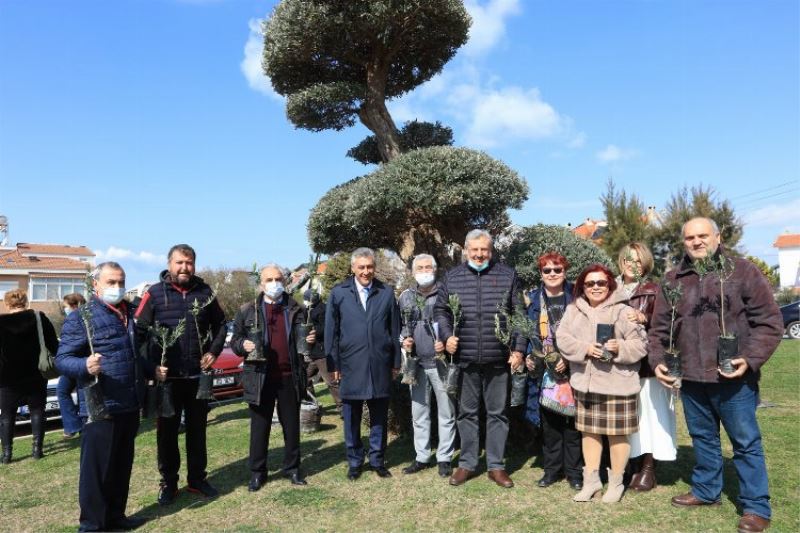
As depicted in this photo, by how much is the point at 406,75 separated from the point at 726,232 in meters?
25.7

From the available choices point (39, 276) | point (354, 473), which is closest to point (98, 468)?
point (354, 473)

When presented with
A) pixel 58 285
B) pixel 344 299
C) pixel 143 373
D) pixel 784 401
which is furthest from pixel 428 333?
pixel 58 285

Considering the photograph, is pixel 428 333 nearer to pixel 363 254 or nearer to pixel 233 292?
pixel 363 254

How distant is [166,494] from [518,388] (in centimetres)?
300

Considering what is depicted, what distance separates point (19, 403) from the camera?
6.56 metres

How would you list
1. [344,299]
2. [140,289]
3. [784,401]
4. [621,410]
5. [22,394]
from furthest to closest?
[784,401], [22,394], [140,289], [344,299], [621,410]

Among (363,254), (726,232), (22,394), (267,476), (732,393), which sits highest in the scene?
(726,232)

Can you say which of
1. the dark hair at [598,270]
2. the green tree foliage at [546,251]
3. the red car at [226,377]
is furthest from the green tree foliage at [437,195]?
the red car at [226,377]

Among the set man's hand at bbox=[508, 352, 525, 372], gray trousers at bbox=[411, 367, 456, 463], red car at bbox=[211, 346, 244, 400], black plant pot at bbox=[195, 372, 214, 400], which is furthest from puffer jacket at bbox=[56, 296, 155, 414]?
red car at bbox=[211, 346, 244, 400]

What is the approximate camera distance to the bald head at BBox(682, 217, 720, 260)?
3736 mm

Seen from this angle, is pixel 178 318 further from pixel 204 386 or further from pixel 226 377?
pixel 226 377

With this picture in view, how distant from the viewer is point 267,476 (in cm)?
494

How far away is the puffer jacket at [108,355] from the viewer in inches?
145

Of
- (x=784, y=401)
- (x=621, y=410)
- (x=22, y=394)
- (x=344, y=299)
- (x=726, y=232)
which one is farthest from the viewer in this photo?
(x=726, y=232)
